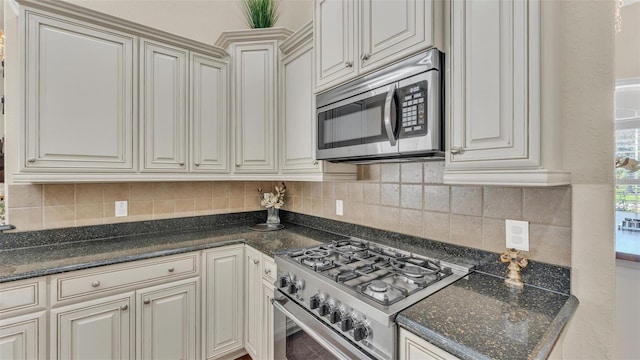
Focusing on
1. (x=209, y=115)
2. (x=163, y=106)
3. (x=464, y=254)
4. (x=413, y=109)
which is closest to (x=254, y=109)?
(x=209, y=115)

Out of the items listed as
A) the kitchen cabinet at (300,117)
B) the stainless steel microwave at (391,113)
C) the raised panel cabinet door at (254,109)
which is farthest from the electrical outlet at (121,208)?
the stainless steel microwave at (391,113)

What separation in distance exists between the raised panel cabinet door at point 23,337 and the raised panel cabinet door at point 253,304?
3.44ft

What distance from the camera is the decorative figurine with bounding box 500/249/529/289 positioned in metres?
1.16

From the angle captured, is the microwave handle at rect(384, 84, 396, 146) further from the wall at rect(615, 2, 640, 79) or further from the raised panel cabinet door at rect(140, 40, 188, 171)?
the raised panel cabinet door at rect(140, 40, 188, 171)

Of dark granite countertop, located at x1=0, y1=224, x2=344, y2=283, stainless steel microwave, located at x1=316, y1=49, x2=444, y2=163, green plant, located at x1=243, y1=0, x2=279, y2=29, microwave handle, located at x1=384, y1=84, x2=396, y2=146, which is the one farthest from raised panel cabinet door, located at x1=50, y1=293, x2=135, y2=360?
green plant, located at x1=243, y1=0, x2=279, y2=29

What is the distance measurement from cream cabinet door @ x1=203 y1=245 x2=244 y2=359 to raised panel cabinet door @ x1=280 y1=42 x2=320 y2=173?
0.76 metres

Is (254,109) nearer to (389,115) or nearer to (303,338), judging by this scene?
(389,115)

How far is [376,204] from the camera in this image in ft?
6.15

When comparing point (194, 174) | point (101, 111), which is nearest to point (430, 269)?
point (194, 174)

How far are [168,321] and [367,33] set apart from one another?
204 centimetres

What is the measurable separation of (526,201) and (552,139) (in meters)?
0.38

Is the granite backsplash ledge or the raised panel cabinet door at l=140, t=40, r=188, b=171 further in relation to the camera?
the raised panel cabinet door at l=140, t=40, r=188, b=171

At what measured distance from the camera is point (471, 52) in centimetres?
104

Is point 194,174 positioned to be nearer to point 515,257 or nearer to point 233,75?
point 233,75
